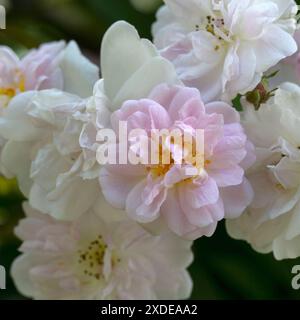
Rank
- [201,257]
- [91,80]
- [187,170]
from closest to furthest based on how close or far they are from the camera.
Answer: [187,170], [91,80], [201,257]

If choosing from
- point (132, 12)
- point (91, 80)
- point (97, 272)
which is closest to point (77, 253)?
point (97, 272)

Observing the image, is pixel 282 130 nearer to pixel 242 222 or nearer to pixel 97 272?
pixel 242 222

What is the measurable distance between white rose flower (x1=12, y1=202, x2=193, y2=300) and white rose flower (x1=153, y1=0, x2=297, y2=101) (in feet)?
0.60

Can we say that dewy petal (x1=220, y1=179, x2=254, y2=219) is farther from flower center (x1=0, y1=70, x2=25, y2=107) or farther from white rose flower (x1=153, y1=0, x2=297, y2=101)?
flower center (x1=0, y1=70, x2=25, y2=107)

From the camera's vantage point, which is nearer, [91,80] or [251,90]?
[251,90]

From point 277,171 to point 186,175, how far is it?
0.08m

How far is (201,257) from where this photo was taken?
3.51 feet

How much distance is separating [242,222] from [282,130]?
0.29 ft

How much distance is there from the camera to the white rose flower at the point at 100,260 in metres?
0.81

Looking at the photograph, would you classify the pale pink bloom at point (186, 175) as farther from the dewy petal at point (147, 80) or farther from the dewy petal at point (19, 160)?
the dewy petal at point (19, 160)

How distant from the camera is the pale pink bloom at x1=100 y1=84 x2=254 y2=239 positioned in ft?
2.09

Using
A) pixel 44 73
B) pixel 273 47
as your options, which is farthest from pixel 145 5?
pixel 273 47

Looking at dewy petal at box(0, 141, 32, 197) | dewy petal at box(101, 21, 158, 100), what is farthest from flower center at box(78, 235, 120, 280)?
dewy petal at box(101, 21, 158, 100)

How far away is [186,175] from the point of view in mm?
632
